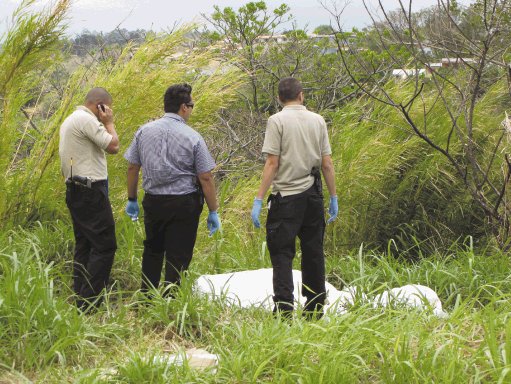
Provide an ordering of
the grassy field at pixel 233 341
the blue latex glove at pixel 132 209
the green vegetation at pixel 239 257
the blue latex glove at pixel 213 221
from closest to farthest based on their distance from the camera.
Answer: the grassy field at pixel 233 341 < the green vegetation at pixel 239 257 < the blue latex glove at pixel 213 221 < the blue latex glove at pixel 132 209

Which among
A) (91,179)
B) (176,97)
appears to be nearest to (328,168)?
(176,97)

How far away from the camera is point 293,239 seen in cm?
501

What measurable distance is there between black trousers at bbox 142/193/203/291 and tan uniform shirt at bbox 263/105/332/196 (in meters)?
0.56

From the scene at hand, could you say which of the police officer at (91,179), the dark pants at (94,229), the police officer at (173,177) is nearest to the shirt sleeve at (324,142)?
the police officer at (173,177)

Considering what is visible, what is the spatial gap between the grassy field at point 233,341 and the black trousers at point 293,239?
0.86 feet

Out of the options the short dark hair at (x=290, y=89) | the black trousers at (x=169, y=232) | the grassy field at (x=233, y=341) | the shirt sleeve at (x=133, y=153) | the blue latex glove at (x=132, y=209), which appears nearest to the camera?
the grassy field at (x=233, y=341)

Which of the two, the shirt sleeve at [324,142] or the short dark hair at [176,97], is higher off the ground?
the short dark hair at [176,97]

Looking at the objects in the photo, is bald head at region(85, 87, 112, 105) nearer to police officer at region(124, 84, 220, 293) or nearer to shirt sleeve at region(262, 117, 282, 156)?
police officer at region(124, 84, 220, 293)

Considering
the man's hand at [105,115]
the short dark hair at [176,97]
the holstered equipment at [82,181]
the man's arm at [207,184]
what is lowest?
the man's arm at [207,184]

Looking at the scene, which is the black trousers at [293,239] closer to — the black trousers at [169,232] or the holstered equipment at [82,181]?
the black trousers at [169,232]

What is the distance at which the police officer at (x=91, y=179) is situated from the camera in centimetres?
513

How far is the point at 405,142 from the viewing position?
22.8 feet

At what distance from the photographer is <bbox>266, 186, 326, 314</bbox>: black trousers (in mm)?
4953

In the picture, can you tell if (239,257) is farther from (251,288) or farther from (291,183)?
(291,183)
